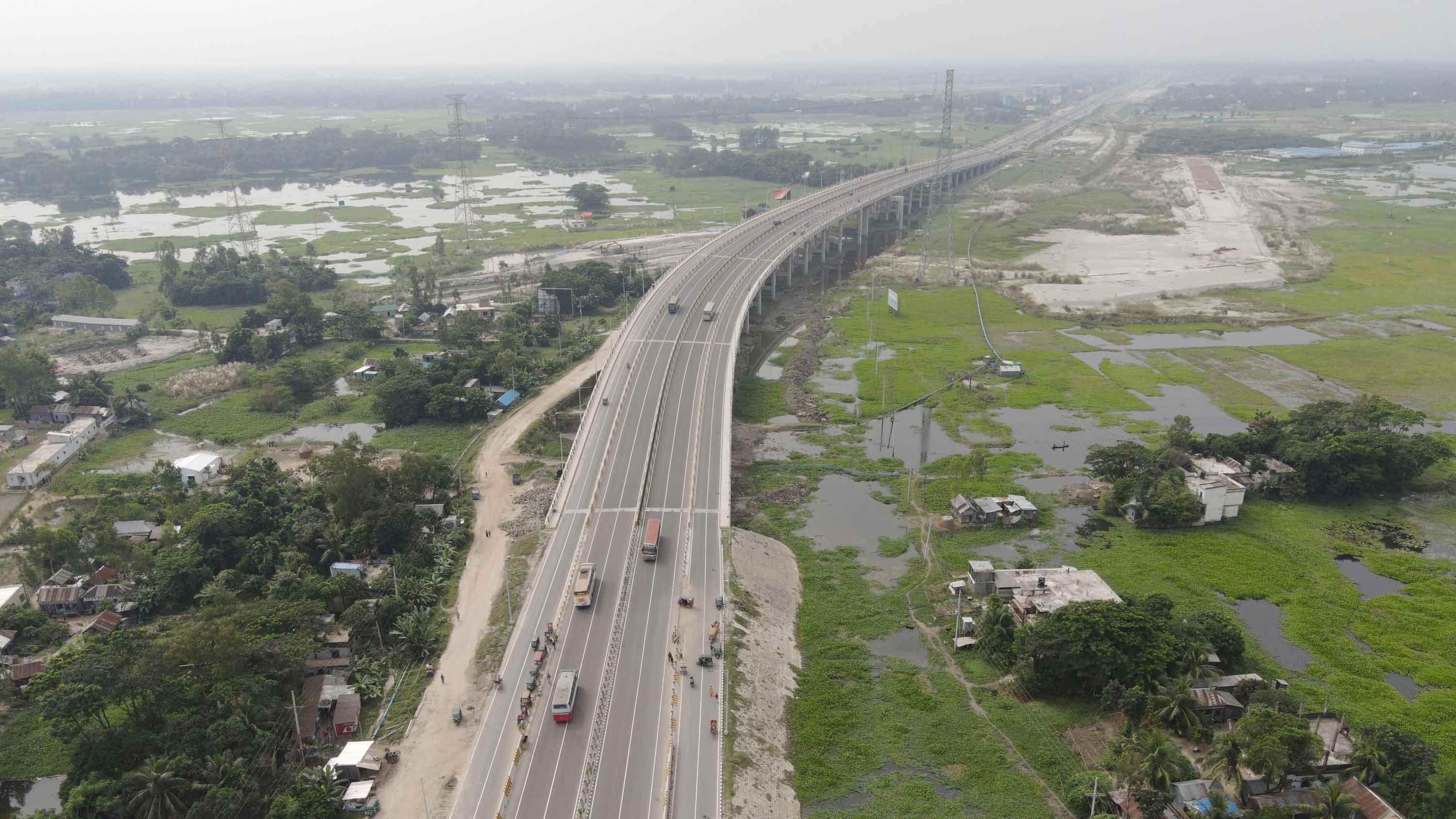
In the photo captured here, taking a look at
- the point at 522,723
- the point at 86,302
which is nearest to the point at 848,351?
the point at 522,723

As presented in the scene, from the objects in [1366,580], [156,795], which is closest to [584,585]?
[156,795]

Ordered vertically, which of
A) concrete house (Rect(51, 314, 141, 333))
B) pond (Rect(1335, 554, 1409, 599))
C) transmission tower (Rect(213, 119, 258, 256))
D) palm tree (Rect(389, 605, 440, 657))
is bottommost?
pond (Rect(1335, 554, 1409, 599))

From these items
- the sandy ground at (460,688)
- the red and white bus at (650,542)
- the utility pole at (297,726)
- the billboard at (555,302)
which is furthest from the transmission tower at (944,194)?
the utility pole at (297,726)

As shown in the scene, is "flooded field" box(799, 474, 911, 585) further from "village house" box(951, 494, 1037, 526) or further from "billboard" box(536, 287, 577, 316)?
"billboard" box(536, 287, 577, 316)

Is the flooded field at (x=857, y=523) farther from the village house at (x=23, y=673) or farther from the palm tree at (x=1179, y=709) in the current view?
the village house at (x=23, y=673)

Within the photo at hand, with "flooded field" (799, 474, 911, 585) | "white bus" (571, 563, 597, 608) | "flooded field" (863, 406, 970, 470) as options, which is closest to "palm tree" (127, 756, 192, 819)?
"white bus" (571, 563, 597, 608)

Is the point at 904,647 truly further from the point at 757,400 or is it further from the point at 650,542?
the point at 757,400
